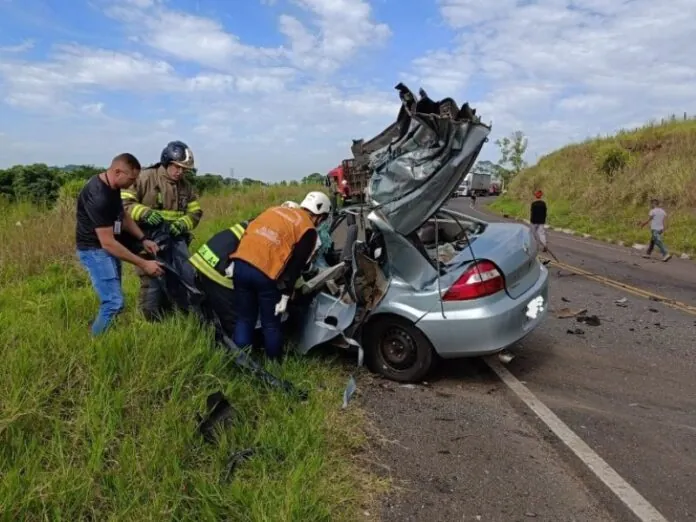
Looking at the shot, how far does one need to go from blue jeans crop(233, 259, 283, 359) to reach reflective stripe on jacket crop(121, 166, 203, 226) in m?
1.25

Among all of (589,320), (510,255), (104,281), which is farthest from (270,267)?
(589,320)

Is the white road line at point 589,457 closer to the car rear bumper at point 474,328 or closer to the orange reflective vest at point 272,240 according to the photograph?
the car rear bumper at point 474,328

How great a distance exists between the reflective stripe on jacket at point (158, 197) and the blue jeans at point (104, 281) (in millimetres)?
580

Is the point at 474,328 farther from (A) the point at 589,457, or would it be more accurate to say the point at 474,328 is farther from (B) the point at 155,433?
(B) the point at 155,433

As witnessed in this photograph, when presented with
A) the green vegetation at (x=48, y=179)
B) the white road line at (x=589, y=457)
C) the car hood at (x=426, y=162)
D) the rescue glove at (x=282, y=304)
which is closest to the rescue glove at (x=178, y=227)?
the rescue glove at (x=282, y=304)

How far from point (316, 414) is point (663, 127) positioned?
28.5 metres

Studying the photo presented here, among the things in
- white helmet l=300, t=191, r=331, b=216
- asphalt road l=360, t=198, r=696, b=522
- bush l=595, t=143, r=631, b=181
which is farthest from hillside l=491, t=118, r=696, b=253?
white helmet l=300, t=191, r=331, b=216

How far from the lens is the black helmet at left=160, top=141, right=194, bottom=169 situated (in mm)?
4824

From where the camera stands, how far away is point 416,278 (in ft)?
13.9

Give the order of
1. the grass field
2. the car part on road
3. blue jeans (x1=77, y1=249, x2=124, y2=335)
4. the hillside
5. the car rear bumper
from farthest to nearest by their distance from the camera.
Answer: the hillside → blue jeans (x1=77, y1=249, x2=124, y2=335) → the car rear bumper → the car part on road → the grass field

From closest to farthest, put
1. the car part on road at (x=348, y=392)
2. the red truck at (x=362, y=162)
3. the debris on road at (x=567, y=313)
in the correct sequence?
1. the car part on road at (x=348, y=392)
2. the red truck at (x=362, y=162)
3. the debris on road at (x=567, y=313)

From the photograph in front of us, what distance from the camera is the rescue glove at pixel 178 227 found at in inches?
193

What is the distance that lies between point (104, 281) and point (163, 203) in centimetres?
96

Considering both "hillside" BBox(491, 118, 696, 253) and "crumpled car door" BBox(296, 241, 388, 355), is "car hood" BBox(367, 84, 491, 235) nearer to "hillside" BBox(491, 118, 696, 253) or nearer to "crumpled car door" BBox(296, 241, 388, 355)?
"crumpled car door" BBox(296, 241, 388, 355)
